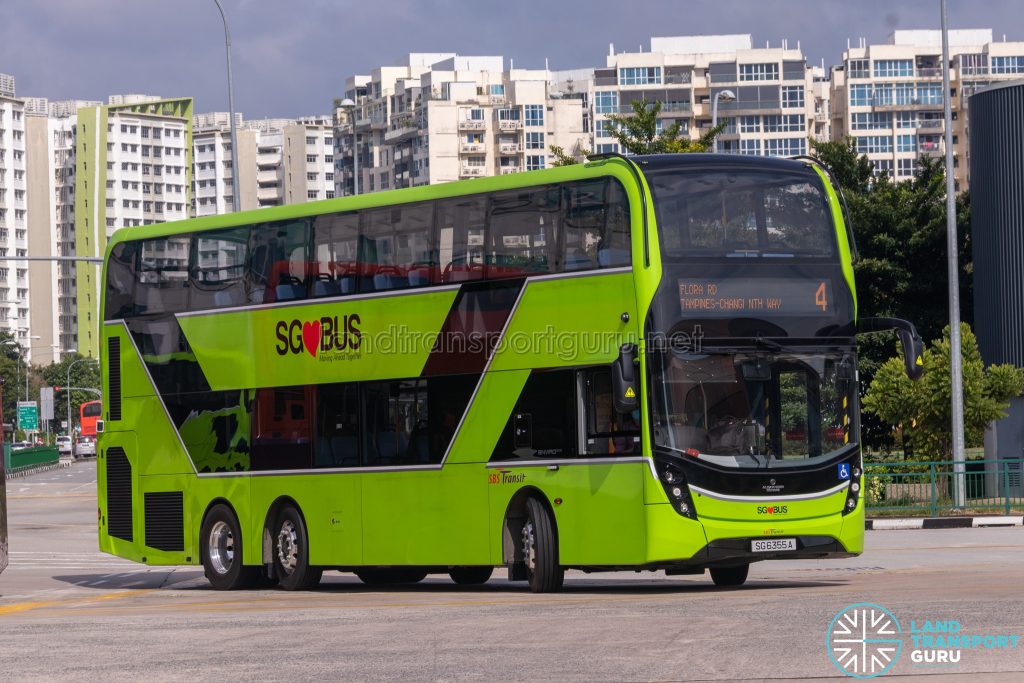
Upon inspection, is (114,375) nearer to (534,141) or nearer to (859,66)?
(534,141)

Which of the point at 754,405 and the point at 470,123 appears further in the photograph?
the point at 470,123

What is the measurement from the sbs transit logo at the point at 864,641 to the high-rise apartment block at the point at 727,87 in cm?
16052

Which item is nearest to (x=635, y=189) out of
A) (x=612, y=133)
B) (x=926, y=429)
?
(x=926, y=429)

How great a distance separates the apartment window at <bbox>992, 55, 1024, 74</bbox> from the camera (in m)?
180

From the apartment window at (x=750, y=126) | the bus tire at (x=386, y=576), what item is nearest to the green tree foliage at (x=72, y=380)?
the apartment window at (x=750, y=126)

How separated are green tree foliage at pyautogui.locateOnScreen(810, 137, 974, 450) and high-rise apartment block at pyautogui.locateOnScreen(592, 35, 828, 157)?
124242 mm

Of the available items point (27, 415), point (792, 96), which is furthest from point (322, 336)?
point (792, 96)

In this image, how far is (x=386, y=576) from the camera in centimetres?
2216

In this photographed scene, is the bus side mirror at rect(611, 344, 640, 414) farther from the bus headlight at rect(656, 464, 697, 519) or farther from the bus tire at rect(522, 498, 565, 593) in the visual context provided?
the bus tire at rect(522, 498, 565, 593)

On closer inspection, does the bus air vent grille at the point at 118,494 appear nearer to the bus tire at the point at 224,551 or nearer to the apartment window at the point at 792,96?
the bus tire at the point at 224,551

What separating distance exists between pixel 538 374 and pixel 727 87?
526 ft

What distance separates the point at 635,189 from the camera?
16688 millimetres

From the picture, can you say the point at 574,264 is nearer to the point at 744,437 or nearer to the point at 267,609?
the point at 744,437

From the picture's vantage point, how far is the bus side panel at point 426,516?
18.5 m
